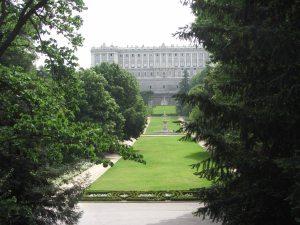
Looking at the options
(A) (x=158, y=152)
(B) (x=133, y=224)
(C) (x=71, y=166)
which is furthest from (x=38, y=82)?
(A) (x=158, y=152)

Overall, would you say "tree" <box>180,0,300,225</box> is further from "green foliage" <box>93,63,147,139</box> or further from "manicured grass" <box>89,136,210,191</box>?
"green foliage" <box>93,63,147,139</box>

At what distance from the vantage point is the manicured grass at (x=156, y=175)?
2697 centimetres

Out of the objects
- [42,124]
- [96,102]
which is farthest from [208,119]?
[96,102]

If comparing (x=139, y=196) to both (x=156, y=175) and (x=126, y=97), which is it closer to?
(x=156, y=175)

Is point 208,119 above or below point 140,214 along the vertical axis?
above

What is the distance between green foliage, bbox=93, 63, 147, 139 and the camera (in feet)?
159

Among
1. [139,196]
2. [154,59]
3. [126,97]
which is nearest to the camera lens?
[139,196]

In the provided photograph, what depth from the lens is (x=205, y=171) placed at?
386 inches

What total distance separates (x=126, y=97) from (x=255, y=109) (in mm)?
43811

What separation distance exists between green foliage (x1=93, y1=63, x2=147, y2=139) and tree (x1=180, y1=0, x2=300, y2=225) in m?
38.3

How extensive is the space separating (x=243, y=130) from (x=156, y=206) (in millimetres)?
14231

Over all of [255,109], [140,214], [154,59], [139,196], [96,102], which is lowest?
[140,214]

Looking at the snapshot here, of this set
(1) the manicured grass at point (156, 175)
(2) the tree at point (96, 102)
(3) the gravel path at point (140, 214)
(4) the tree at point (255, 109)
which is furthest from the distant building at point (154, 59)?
(4) the tree at point (255, 109)

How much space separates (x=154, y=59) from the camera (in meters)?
153
